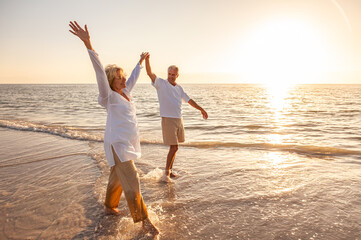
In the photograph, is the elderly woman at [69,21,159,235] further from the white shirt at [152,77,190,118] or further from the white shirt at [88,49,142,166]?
the white shirt at [152,77,190,118]

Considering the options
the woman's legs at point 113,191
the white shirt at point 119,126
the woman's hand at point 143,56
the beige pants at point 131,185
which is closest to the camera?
the white shirt at point 119,126

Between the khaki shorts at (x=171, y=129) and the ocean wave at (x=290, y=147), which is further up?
the khaki shorts at (x=171, y=129)

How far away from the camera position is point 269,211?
3.72m

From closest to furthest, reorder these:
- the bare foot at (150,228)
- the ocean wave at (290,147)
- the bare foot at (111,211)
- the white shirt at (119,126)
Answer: the white shirt at (119,126) < the bare foot at (150,228) < the bare foot at (111,211) < the ocean wave at (290,147)

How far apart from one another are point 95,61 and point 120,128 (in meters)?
0.78

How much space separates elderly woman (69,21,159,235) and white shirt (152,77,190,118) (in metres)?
1.72

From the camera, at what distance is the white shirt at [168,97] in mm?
4828

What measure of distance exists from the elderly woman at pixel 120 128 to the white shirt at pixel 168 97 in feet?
5.64

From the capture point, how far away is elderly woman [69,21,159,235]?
2715 mm

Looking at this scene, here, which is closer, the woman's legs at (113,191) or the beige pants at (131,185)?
the beige pants at (131,185)

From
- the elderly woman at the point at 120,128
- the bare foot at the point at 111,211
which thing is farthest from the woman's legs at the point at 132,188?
the bare foot at the point at 111,211

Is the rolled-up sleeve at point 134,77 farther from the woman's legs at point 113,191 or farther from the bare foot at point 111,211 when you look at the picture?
the bare foot at point 111,211

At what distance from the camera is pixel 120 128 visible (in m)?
2.89

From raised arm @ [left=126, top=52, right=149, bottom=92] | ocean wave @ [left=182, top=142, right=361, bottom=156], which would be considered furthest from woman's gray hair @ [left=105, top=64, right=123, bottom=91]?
ocean wave @ [left=182, top=142, right=361, bottom=156]
